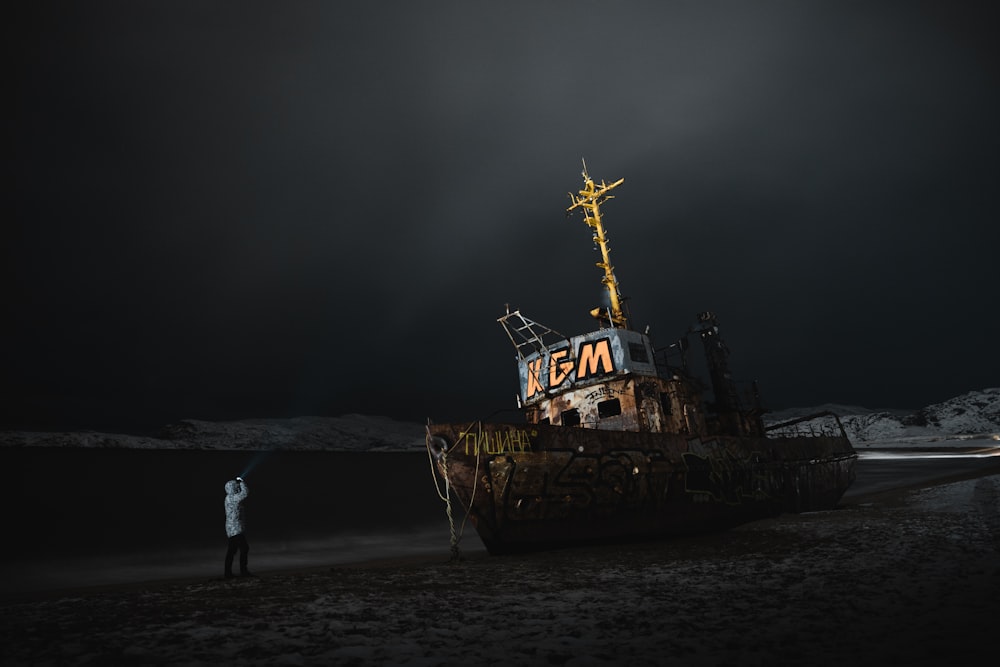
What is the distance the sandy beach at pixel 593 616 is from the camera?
3.26 metres

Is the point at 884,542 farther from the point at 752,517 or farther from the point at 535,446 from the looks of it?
the point at 752,517

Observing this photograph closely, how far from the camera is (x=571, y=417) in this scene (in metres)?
16.6

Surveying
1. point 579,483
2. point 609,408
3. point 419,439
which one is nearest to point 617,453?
point 579,483

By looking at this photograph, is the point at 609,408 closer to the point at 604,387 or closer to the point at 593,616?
the point at 604,387

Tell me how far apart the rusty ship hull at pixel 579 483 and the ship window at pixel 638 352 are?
126 inches

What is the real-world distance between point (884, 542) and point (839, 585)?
3948 millimetres

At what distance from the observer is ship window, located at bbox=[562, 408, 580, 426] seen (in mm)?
16484

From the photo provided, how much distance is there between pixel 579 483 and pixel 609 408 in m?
5.20

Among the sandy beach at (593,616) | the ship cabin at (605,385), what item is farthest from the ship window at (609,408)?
the sandy beach at (593,616)

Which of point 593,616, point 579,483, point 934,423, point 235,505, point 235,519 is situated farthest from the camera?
point 934,423

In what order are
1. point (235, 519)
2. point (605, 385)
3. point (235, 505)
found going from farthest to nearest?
1. point (605, 385)
2. point (235, 519)
3. point (235, 505)

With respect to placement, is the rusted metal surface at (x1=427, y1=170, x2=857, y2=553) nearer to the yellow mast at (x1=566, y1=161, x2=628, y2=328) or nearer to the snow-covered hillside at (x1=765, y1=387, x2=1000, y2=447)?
the yellow mast at (x1=566, y1=161, x2=628, y2=328)

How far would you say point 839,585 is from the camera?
4.91m

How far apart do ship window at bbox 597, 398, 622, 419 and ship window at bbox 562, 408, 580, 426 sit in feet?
2.50
